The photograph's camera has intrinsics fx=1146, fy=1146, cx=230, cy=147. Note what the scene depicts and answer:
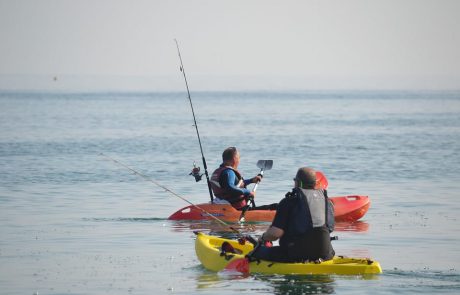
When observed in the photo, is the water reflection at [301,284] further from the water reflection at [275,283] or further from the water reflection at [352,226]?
the water reflection at [352,226]

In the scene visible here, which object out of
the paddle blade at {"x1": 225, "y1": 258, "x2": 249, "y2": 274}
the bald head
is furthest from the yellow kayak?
the bald head

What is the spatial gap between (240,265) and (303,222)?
1.31 m

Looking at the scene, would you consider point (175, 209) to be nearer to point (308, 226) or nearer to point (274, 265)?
point (274, 265)

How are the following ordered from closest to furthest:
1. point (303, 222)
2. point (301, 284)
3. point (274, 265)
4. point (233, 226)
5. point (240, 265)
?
point (303, 222) < point (301, 284) < point (274, 265) < point (240, 265) < point (233, 226)

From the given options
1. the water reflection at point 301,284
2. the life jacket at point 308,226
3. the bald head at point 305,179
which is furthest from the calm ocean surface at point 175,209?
the bald head at point 305,179

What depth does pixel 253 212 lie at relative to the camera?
1964cm

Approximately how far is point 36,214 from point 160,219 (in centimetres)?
247

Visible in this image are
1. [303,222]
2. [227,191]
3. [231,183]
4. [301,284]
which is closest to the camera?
[303,222]

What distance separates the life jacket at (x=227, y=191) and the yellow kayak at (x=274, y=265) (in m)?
3.73

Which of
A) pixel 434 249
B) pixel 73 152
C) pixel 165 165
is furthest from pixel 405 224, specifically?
pixel 73 152

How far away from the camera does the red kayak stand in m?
19.6

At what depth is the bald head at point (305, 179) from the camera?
44.7 ft

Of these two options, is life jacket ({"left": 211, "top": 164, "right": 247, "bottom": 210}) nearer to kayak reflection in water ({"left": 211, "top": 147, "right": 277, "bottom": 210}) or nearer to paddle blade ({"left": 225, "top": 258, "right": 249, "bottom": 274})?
kayak reflection in water ({"left": 211, "top": 147, "right": 277, "bottom": 210})

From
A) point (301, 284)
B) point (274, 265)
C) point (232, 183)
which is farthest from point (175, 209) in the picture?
point (301, 284)
